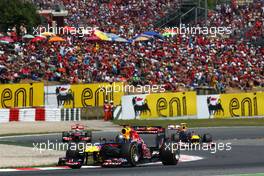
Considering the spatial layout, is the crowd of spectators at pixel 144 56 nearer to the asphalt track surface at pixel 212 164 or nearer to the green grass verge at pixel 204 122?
the green grass verge at pixel 204 122

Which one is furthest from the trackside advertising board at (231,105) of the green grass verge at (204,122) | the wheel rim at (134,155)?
the wheel rim at (134,155)

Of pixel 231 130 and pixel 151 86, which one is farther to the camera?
pixel 151 86

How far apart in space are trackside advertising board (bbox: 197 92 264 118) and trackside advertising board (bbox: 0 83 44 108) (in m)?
8.21

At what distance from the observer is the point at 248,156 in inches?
949

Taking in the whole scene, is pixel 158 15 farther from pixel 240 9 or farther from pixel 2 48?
pixel 2 48

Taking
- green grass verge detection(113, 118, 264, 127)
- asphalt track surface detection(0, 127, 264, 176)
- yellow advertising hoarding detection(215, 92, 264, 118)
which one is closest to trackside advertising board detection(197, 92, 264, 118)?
yellow advertising hoarding detection(215, 92, 264, 118)

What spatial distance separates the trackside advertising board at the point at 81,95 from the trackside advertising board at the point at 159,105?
6.67 ft

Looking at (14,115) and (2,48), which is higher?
(2,48)

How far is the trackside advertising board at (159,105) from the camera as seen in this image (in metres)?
41.5

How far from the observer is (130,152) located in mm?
19594

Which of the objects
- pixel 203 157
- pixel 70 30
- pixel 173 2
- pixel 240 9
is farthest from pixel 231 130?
pixel 173 2

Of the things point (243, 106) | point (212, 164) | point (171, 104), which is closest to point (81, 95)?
point (171, 104)

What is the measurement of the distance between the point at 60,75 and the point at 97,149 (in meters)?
25.1

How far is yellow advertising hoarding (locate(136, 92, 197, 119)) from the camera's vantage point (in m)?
42.0
